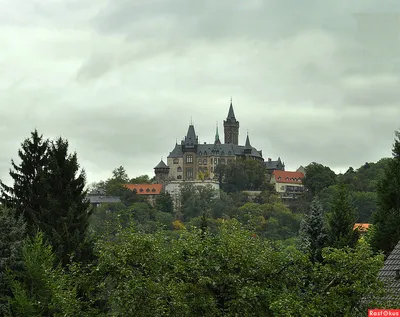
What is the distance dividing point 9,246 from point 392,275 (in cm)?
1482

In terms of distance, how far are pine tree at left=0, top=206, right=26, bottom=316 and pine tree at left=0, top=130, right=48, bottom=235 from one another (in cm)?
258

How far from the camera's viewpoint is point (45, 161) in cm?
3516

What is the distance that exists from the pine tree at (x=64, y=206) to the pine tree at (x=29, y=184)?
57cm

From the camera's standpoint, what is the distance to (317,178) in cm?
17712

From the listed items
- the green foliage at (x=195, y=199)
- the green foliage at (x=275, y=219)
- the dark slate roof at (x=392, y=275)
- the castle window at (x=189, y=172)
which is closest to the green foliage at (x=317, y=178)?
the green foliage at (x=275, y=219)

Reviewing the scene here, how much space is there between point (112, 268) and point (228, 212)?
146705 mm

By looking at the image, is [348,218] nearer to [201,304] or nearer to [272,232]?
[201,304]

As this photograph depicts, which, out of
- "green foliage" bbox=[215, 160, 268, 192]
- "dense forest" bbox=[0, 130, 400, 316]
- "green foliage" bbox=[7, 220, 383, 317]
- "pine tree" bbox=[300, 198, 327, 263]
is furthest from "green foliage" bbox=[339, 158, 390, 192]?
"green foliage" bbox=[7, 220, 383, 317]

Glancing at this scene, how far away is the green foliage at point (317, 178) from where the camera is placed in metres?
173

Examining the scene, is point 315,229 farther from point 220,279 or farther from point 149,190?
point 149,190

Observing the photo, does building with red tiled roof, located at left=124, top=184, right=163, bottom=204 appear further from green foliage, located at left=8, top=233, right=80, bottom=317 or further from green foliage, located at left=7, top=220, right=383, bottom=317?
green foliage, located at left=7, top=220, right=383, bottom=317

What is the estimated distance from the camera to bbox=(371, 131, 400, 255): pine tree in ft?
102

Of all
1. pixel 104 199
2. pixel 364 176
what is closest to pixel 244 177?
pixel 364 176

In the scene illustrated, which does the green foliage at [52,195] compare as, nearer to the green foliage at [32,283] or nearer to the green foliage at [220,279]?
the green foliage at [32,283]
